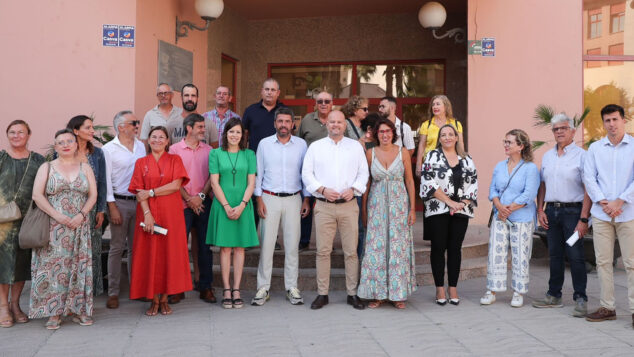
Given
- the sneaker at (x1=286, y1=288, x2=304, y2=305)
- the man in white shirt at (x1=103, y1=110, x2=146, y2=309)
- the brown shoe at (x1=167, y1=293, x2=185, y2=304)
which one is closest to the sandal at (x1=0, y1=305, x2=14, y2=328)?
the man in white shirt at (x1=103, y1=110, x2=146, y2=309)

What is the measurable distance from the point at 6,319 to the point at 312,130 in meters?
3.35

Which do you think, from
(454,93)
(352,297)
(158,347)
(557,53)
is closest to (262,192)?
(352,297)

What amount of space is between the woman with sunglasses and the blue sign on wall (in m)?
5.18

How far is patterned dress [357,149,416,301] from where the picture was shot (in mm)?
5316

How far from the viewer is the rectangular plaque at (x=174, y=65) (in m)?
8.40

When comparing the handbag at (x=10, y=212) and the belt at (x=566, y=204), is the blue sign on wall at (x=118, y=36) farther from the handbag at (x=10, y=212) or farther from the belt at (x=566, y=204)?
the belt at (x=566, y=204)

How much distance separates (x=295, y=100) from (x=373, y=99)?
1496 mm

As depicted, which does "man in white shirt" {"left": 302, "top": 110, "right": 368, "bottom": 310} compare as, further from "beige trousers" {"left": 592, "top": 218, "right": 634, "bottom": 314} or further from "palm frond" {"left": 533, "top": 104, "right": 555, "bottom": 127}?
"palm frond" {"left": 533, "top": 104, "right": 555, "bottom": 127}

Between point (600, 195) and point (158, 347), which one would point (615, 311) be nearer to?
point (600, 195)

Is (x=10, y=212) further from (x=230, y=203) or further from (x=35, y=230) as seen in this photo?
(x=230, y=203)

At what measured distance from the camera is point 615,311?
5.12 m

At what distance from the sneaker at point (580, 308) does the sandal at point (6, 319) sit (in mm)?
4767

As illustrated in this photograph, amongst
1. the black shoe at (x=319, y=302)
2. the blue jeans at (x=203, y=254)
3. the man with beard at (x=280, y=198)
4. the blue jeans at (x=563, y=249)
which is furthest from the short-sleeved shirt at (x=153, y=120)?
the blue jeans at (x=563, y=249)

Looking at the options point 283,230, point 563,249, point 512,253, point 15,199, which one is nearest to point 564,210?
point 563,249
